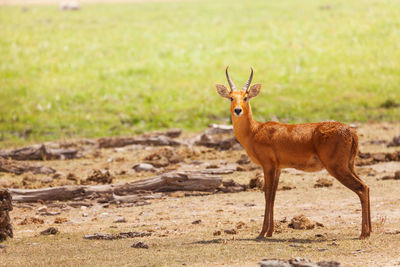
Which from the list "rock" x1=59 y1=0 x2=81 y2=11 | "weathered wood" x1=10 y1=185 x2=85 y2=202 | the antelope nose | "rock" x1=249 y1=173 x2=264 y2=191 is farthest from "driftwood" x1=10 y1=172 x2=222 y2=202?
"rock" x1=59 y1=0 x2=81 y2=11

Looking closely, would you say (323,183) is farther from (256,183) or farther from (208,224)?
(208,224)

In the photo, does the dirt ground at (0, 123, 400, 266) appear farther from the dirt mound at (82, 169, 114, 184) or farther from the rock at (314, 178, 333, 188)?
the dirt mound at (82, 169, 114, 184)

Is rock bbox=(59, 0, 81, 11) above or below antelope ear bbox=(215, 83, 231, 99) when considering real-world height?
above

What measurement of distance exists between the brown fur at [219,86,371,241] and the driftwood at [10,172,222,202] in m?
3.84

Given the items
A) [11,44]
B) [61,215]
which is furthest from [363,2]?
[61,215]

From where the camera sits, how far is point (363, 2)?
160ft

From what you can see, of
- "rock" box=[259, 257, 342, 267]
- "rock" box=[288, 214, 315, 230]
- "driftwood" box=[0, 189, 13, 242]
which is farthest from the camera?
"rock" box=[288, 214, 315, 230]

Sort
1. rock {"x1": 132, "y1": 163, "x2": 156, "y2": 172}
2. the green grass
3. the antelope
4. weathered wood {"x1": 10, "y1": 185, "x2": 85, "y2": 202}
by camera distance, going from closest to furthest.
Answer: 1. the antelope
2. weathered wood {"x1": 10, "y1": 185, "x2": 85, "y2": 202}
3. rock {"x1": 132, "y1": 163, "x2": 156, "y2": 172}
4. the green grass

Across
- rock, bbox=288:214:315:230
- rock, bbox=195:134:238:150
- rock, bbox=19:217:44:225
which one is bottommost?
rock, bbox=19:217:44:225

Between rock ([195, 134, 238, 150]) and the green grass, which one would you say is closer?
rock ([195, 134, 238, 150])

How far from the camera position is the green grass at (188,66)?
2841 centimetres

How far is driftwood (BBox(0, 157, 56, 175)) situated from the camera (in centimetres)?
1929

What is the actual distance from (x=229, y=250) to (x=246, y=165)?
863cm

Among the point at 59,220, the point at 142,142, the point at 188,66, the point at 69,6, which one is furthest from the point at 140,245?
the point at 69,6
